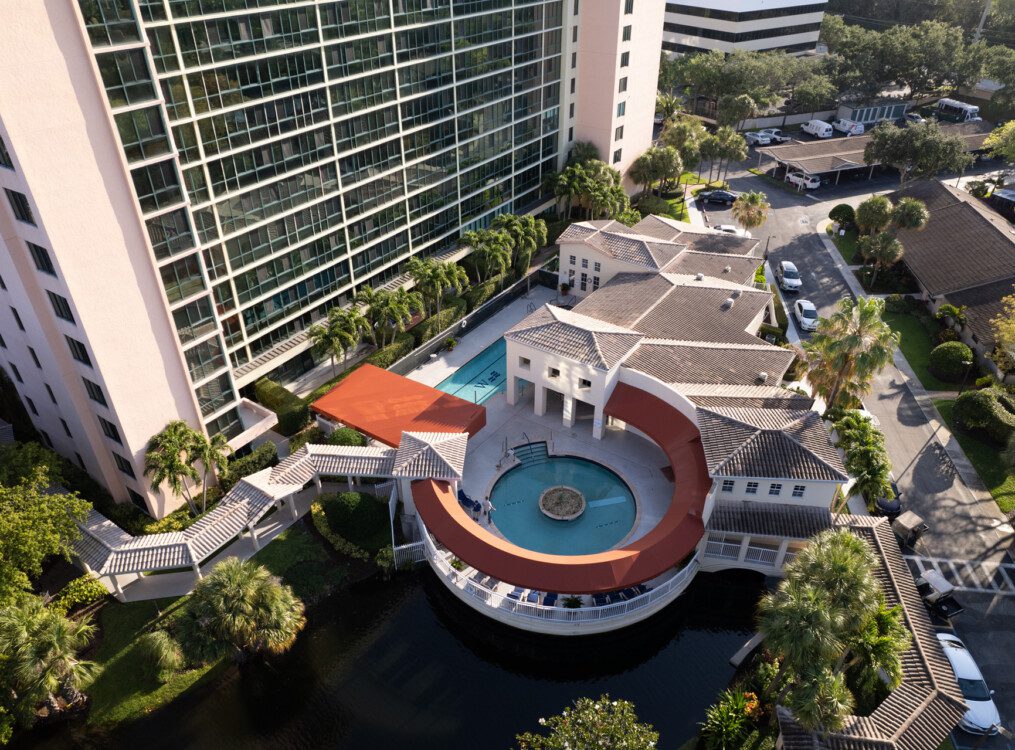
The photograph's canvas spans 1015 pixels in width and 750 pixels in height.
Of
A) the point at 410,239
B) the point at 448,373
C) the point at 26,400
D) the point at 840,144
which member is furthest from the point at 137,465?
the point at 840,144

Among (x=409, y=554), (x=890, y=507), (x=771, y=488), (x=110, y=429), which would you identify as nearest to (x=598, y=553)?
(x=771, y=488)

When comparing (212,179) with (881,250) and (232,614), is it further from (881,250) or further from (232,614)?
(881,250)

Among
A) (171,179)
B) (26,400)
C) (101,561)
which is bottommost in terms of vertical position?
(101,561)

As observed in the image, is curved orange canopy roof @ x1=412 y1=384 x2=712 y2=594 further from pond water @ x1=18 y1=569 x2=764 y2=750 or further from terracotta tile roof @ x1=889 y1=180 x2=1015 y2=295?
terracotta tile roof @ x1=889 y1=180 x2=1015 y2=295

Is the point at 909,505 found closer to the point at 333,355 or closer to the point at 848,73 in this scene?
the point at 333,355

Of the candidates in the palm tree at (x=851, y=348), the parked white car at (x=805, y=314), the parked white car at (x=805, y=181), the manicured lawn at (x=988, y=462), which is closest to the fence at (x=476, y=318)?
the parked white car at (x=805, y=314)

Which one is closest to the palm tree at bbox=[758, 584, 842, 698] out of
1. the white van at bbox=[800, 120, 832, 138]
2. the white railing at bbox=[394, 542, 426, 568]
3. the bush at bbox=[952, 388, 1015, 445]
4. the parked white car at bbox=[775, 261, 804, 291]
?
the white railing at bbox=[394, 542, 426, 568]
